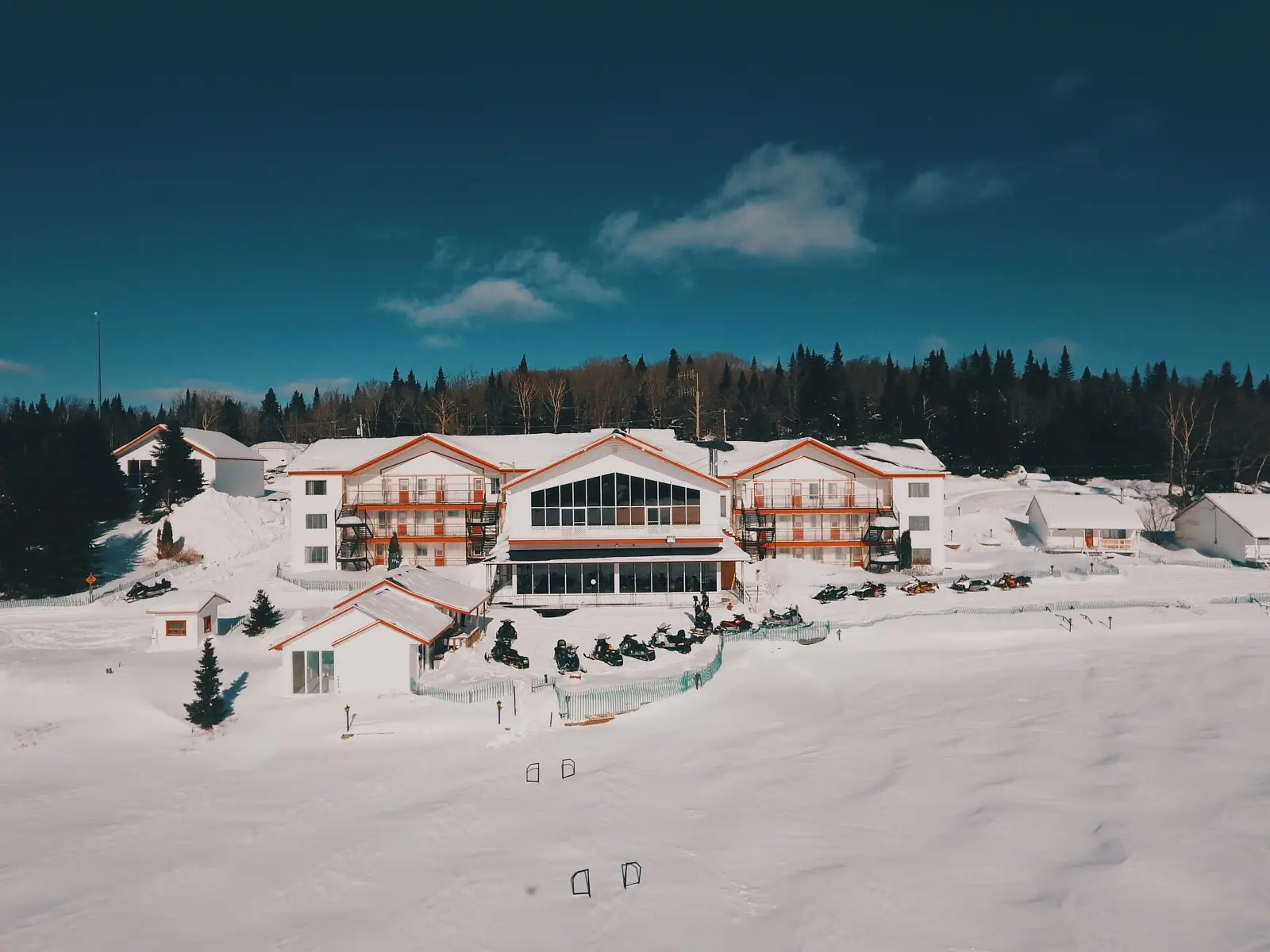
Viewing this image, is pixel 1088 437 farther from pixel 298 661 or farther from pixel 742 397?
pixel 298 661

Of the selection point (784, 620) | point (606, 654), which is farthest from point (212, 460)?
point (784, 620)

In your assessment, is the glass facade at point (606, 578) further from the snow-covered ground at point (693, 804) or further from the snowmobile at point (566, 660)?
the snowmobile at point (566, 660)

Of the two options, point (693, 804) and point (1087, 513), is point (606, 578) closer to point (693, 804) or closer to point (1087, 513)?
point (693, 804)

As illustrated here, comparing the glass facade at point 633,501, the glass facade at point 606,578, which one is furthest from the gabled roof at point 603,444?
the glass facade at point 606,578

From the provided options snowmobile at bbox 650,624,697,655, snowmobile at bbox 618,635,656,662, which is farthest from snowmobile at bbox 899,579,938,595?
snowmobile at bbox 618,635,656,662

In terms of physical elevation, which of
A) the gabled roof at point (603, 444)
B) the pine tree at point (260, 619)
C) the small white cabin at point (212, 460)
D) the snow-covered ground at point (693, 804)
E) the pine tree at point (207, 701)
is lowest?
the snow-covered ground at point (693, 804)

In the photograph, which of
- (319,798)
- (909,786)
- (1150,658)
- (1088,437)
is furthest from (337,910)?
(1088,437)
